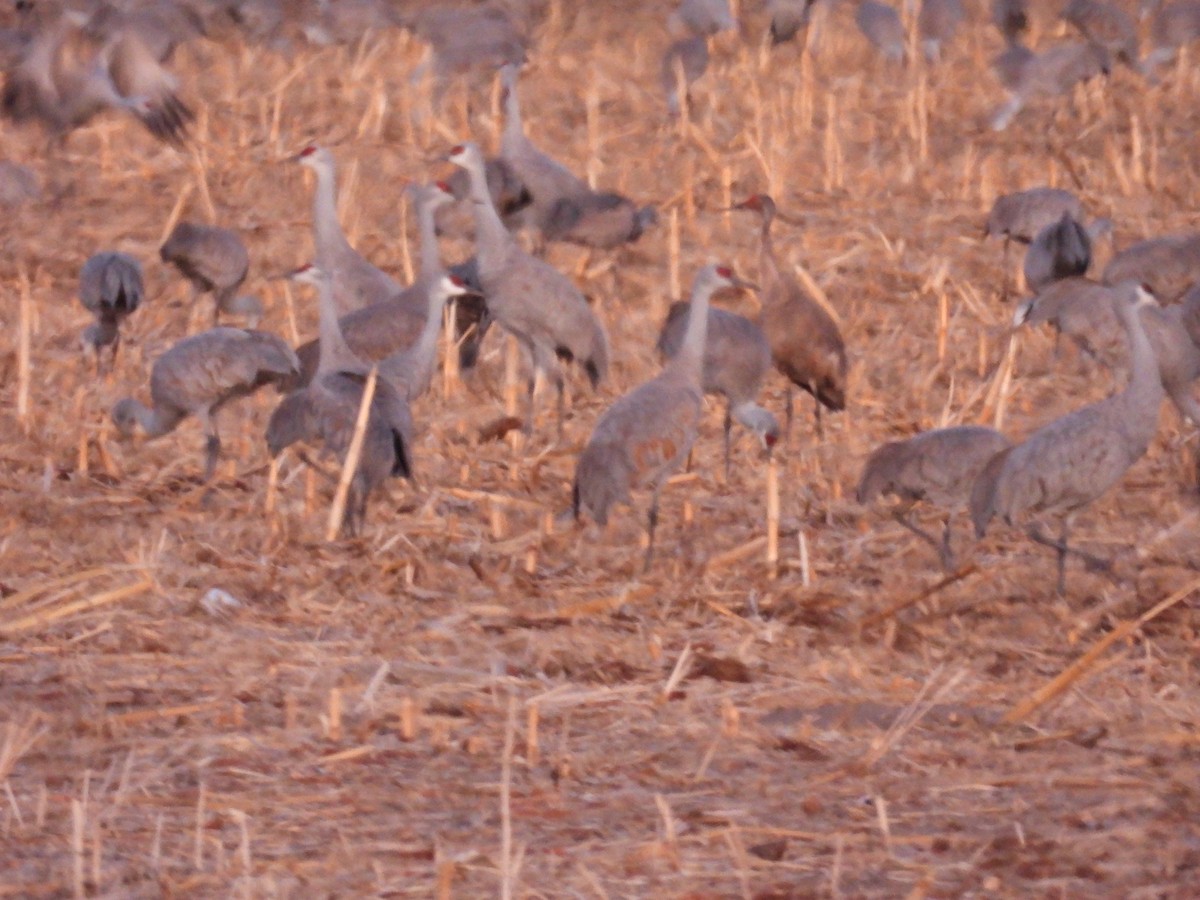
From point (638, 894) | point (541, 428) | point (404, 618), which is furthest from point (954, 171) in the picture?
point (638, 894)

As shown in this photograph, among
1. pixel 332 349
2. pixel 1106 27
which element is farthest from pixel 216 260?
pixel 1106 27

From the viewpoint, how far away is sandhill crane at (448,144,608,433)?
9070mm

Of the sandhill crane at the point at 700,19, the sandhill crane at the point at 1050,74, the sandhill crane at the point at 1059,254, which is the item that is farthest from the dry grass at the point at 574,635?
the sandhill crane at the point at 700,19

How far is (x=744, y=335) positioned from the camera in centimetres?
848

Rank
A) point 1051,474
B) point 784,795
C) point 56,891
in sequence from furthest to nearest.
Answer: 1. point 1051,474
2. point 784,795
3. point 56,891

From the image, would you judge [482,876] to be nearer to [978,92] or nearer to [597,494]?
[597,494]

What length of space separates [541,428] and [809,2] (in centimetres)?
642

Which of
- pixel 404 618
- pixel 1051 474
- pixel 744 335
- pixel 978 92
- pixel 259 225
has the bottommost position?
pixel 404 618

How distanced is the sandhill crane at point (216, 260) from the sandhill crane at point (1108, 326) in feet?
11.0

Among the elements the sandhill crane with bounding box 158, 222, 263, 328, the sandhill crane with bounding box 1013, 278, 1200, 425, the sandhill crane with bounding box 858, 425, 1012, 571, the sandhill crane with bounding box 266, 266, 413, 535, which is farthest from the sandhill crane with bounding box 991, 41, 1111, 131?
the sandhill crane with bounding box 266, 266, 413, 535

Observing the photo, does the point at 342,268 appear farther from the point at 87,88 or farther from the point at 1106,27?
the point at 1106,27

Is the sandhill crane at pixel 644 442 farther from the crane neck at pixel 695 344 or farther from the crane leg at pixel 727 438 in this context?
the crane leg at pixel 727 438

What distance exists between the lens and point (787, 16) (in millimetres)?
14398

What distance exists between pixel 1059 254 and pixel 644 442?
375 cm
